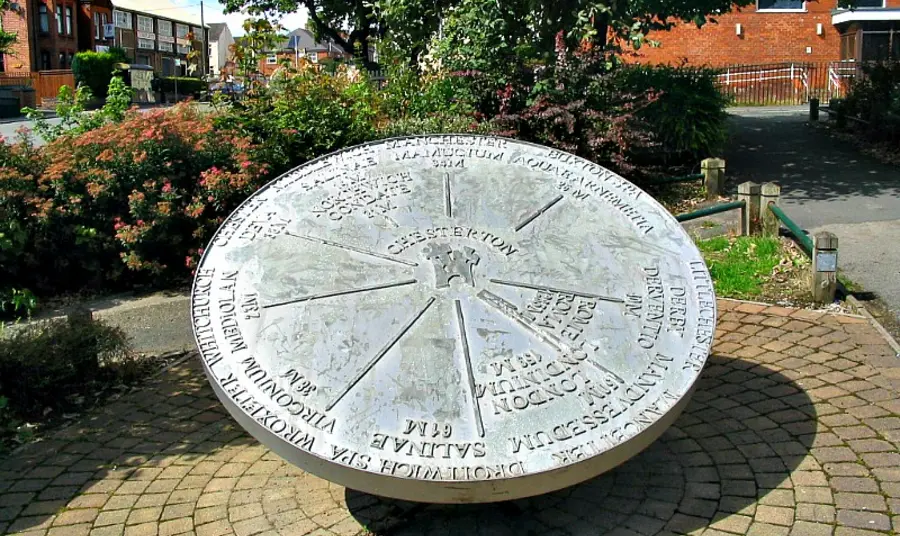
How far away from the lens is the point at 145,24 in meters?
68.4

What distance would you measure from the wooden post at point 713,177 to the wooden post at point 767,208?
263cm

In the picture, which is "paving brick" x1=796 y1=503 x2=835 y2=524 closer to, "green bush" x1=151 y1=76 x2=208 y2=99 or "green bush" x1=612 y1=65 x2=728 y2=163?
"green bush" x1=612 y1=65 x2=728 y2=163

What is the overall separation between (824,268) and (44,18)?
53.9 meters

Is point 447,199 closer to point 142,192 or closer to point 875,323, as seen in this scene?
point 875,323

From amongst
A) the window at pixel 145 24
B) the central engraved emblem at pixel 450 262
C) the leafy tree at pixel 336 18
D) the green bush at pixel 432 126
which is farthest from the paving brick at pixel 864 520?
the window at pixel 145 24

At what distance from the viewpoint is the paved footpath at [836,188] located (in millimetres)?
8469

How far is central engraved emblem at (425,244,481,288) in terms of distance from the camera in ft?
14.2

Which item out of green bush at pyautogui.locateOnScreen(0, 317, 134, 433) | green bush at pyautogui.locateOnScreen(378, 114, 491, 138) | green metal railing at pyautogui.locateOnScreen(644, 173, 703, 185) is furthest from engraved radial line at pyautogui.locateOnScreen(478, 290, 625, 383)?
green metal railing at pyautogui.locateOnScreen(644, 173, 703, 185)

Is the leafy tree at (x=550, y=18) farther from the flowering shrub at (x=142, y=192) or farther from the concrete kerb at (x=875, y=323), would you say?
the concrete kerb at (x=875, y=323)

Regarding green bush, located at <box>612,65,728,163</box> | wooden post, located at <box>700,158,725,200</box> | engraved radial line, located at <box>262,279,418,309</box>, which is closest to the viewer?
engraved radial line, located at <box>262,279,418,309</box>

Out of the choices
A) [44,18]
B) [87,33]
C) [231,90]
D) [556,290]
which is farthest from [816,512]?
[87,33]

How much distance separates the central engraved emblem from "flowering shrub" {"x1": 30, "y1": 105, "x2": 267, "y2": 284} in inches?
167

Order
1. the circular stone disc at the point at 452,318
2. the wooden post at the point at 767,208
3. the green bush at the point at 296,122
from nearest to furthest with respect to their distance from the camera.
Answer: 1. the circular stone disc at the point at 452,318
2. the wooden post at the point at 767,208
3. the green bush at the point at 296,122

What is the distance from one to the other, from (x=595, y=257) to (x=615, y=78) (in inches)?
286
